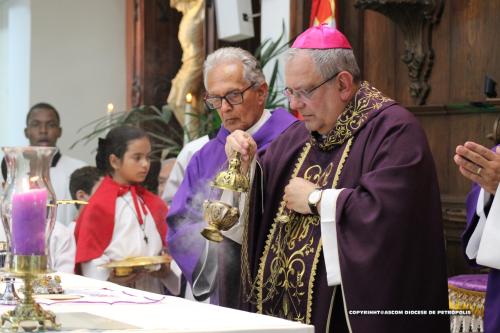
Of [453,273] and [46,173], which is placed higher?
[46,173]

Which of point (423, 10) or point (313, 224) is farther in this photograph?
point (423, 10)

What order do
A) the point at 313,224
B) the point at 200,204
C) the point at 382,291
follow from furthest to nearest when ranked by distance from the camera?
the point at 200,204, the point at 313,224, the point at 382,291

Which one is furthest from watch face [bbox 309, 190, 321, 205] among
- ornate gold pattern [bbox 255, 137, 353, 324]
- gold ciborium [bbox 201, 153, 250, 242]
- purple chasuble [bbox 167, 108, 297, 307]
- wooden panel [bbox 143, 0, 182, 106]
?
wooden panel [bbox 143, 0, 182, 106]

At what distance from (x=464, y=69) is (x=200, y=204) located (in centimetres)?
202

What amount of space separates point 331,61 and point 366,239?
662 mm

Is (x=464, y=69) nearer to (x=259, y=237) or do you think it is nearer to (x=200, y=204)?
(x=200, y=204)

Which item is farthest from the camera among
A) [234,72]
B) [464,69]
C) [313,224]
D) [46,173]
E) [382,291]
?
[464,69]

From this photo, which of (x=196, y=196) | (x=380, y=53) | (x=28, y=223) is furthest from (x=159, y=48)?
(x=28, y=223)

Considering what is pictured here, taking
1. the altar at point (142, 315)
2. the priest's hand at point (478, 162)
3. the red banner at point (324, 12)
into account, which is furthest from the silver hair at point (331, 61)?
the red banner at point (324, 12)

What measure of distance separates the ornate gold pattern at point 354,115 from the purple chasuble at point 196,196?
0.77 metres

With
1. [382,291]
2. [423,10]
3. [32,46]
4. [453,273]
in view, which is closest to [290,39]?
[423,10]

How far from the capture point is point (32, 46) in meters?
10.1

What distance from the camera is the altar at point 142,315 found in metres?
2.39

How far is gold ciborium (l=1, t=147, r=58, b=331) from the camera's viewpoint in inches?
89.9
